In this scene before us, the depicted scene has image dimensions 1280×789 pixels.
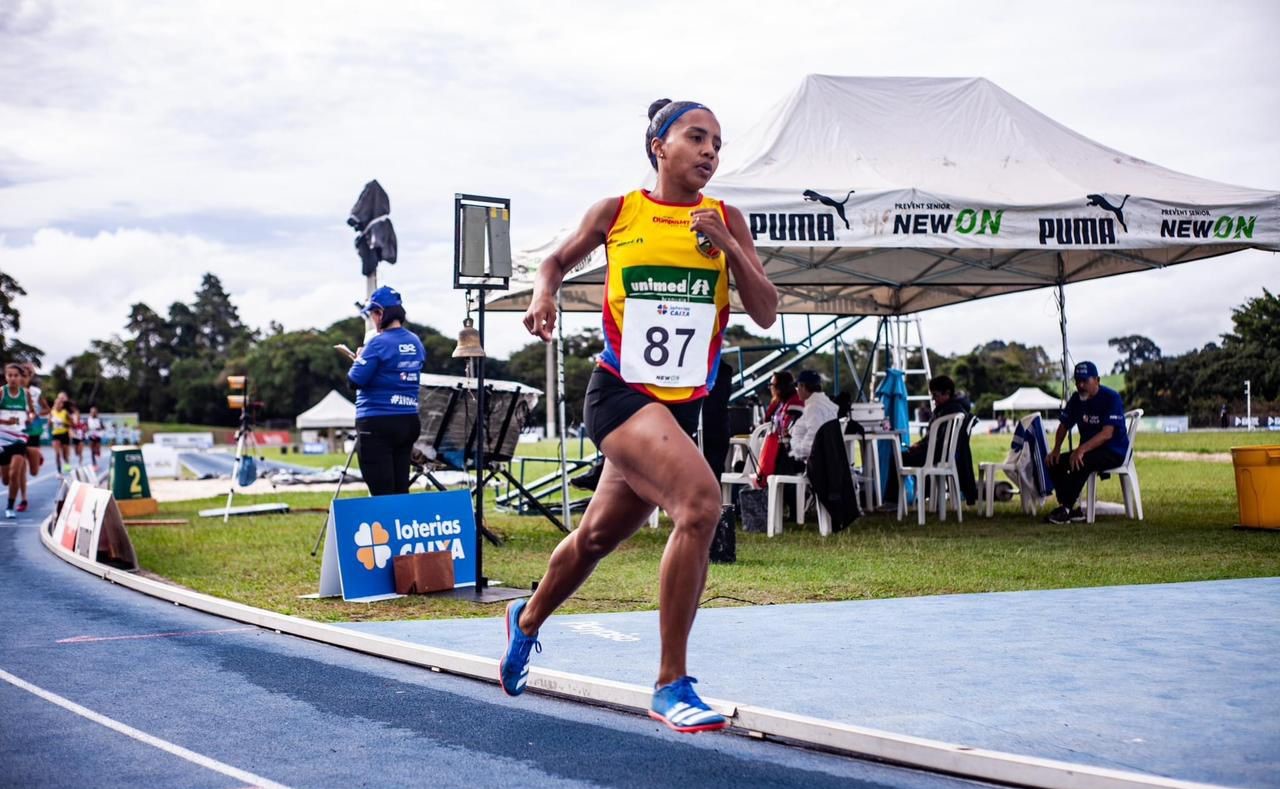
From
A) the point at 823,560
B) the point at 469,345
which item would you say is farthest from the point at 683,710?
the point at 823,560

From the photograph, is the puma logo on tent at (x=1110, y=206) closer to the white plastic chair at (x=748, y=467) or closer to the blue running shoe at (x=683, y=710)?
the white plastic chair at (x=748, y=467)

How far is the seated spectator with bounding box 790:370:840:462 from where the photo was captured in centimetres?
1083

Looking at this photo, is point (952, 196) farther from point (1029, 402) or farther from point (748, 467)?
point (1029, 402)

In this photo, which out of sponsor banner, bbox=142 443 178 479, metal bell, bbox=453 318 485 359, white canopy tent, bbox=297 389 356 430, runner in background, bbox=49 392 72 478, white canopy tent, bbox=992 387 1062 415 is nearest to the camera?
metal bell, bbox=453 318 485 359

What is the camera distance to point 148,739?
3748 mm

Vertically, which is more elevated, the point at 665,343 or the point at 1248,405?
the point at 665,343

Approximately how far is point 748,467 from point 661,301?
9.74 metres

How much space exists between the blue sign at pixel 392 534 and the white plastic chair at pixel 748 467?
4047 millimetres

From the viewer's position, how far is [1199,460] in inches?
1106

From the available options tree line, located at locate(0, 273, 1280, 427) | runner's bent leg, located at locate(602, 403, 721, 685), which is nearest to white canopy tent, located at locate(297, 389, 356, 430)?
tree line, located at locate(0, 273, 1280, 427)

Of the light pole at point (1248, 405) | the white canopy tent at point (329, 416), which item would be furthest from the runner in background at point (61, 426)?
the light pole at point (1248, 405)

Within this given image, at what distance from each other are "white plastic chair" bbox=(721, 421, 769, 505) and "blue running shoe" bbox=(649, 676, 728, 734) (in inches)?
312

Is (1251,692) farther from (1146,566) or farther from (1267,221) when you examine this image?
(1267,221)

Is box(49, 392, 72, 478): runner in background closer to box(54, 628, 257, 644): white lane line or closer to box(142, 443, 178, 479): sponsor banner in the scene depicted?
box(142, 443, 178, 479): sponsor banner
